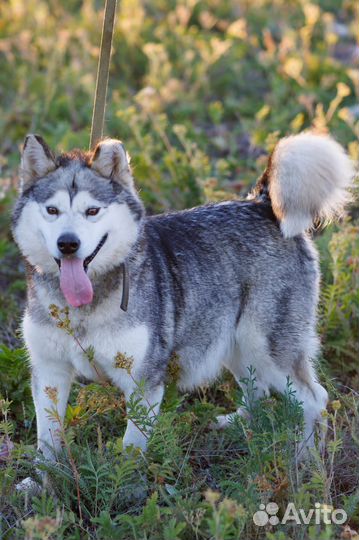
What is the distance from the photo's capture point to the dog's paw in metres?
3.78

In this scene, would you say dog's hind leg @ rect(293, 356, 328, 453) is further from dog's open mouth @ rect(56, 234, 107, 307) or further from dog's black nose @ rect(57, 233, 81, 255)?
dog's black nose @ rect(57, 233, 81, 255)

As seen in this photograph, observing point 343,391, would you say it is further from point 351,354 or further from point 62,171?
point 62,171

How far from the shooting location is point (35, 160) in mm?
3826

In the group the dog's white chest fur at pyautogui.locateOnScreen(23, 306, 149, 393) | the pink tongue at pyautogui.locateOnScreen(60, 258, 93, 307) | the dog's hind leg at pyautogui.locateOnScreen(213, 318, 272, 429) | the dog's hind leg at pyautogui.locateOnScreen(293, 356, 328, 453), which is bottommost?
the dog's hind leg at pyautogui.locateOnScreen(293, 356, 328, 453)

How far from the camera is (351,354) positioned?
4910mm

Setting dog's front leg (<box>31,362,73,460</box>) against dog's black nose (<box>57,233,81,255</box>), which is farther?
dog's front leg (<box>31,362,73,460</box>)

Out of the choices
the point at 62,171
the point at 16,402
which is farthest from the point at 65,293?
the point at 16,402

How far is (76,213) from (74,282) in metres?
0.30

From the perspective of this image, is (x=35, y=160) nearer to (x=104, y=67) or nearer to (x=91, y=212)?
(x=91, y=212)

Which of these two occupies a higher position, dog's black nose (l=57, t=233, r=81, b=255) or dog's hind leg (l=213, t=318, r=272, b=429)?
dog's black nose (l=57, t=233, r=81, b=255)

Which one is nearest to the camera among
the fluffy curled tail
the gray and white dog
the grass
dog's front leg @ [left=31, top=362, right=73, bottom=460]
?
the grass

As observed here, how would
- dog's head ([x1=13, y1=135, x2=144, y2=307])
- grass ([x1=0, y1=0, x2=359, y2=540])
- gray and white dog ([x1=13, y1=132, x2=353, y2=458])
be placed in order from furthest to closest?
1. gray and white dog ([x1=13, y1=132, x2=353, y2=458])
2. dog's head ([x1=13, y1=135, x2=144, y2=307])
3. grass ([x1=0, y1=0, x2=359, y2=540])

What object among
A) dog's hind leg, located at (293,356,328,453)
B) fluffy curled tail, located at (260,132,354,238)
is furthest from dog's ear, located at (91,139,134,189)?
dog's hind leg, located at (293,356,328,453)

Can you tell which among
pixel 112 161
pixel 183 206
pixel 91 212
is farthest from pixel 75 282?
pixel 183 206
